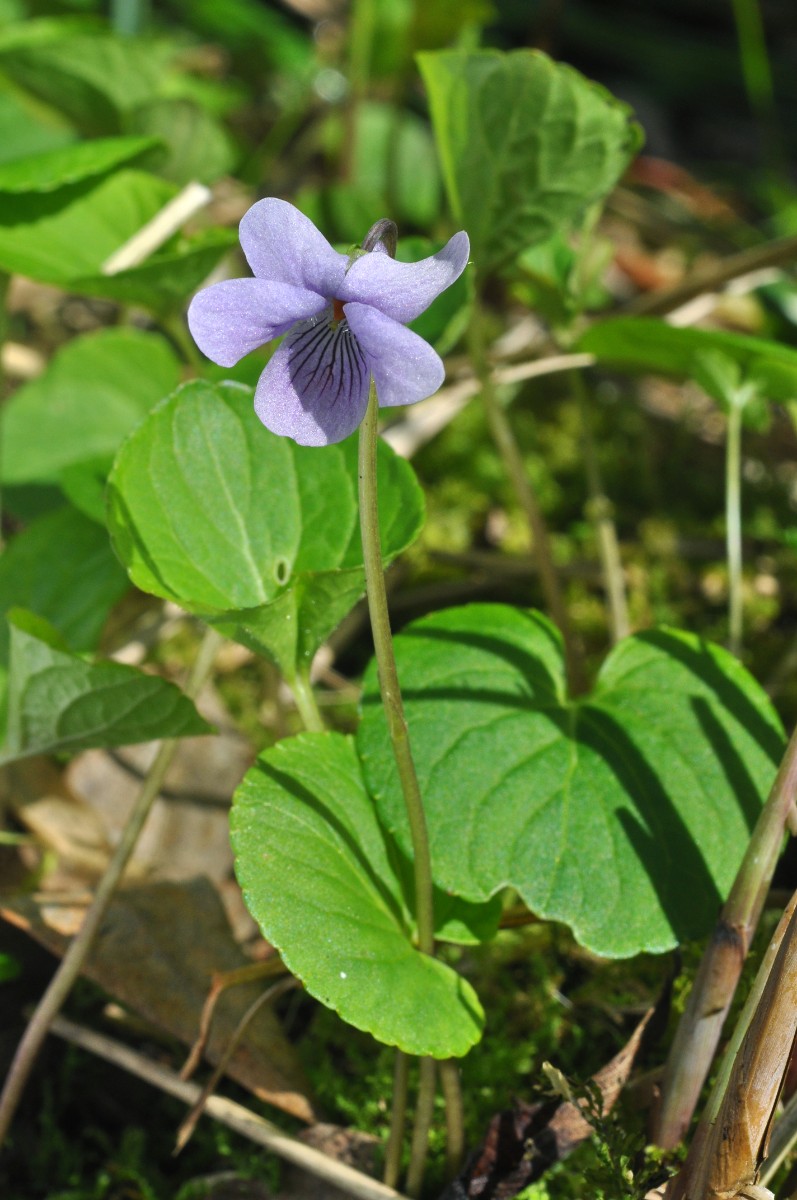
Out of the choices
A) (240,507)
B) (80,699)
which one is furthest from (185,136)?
(80,699)

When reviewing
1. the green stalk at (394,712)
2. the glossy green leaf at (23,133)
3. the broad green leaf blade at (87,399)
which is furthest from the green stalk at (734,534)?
the glossy green leaf at (23,133)

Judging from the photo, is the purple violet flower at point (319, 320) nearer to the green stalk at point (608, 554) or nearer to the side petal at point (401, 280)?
the side petal at point (401, 280)

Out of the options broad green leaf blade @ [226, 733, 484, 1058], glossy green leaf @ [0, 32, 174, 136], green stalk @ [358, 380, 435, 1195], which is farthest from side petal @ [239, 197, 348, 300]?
glossy green leaf @ [0, 32, 174, 136]

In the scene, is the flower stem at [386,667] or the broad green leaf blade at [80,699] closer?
the flower stem at [386,667]

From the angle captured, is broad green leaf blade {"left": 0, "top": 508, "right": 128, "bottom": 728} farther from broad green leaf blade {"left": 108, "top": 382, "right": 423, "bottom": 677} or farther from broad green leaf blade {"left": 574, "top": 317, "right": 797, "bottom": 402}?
broad green leaf blade {"left": 574, "top": 317, "right": 797, "bottom": 402}

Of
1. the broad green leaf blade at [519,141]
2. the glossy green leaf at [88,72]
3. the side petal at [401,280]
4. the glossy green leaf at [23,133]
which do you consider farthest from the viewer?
the glossy green leaf at [23,133]

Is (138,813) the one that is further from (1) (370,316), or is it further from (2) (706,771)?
(1) (370,316)
